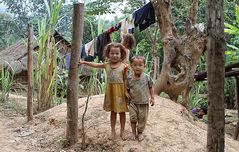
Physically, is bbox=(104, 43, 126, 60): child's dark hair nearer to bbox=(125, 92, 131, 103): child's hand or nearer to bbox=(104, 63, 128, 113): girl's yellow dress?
bbox=(104, 63, 128, 113): girl's yellow dress

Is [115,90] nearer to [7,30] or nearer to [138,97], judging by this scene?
[138,97]

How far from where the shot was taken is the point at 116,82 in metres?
3.71

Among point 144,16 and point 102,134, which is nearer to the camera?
point 102,134

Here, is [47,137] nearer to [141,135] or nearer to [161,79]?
[141,135]

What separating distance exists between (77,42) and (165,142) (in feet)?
4.76

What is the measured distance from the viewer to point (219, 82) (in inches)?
90.7

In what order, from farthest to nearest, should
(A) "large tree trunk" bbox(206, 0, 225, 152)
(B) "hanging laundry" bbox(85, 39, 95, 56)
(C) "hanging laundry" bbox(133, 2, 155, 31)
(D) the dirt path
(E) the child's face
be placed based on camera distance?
1. (B) "hanging laundry" bbox(85, 39, 95, 56)
2. (C) "hanging laundry" bbox(133, 2, 155, 31)
3. (D) the dirt path
4. (E) the child's face
5. (A) "large tree trunk" bbox(206, 0, 225, 152)

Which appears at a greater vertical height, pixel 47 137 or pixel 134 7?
pixel 134 7

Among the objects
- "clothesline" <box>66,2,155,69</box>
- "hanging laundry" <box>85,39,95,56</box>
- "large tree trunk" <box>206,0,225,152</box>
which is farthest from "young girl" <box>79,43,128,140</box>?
"hanging laundry" <box>85,39,95,56</box>

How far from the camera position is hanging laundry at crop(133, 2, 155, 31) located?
6.13 metres

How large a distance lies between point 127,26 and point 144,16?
0.39 meters

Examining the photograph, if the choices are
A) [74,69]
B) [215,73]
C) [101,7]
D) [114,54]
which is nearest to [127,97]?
[114,54]

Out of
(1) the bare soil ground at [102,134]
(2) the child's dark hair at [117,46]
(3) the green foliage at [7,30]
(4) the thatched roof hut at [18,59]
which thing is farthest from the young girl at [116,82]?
(3) the green foliage at [7,30]

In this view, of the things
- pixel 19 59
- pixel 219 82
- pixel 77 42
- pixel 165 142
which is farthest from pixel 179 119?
pixel 19 59
